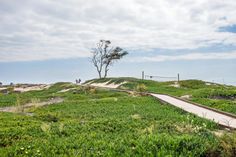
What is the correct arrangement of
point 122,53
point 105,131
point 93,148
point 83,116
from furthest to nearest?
point 122,53 → point 83,116 → point 105,131 → point 93,148

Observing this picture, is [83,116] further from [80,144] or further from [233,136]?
[233,136]

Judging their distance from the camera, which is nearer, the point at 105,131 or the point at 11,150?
the point at 11,150

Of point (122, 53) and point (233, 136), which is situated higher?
point (122, 53)

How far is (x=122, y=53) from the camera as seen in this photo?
8669 cm

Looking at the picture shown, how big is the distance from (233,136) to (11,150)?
7.21 m

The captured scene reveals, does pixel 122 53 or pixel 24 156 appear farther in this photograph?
pixel 122 53

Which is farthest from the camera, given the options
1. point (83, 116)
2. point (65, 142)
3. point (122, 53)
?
point (122, 53)

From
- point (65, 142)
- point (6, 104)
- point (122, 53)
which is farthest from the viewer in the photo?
point (122, 53)

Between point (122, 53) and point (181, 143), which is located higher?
point (122, 53)

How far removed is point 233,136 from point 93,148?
4445 mm

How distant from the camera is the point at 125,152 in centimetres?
1041

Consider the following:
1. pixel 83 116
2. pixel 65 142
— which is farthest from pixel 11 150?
pixel 83 116

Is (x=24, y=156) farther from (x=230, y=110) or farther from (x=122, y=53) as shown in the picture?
(x=122, y=53)

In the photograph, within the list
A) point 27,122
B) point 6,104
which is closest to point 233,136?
point 27,122
